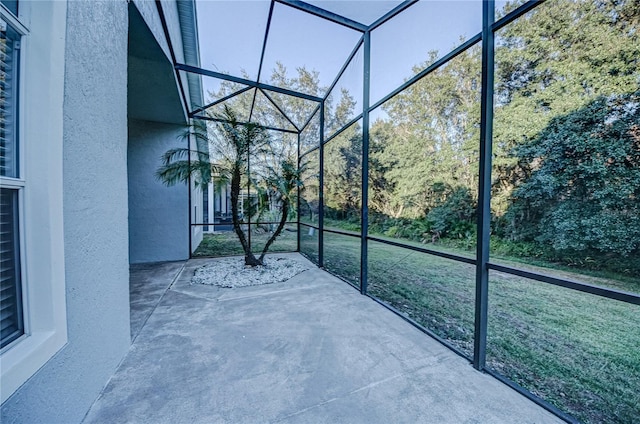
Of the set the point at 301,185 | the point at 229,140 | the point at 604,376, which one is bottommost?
the point at 604,376

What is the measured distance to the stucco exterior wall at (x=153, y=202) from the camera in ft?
20.1

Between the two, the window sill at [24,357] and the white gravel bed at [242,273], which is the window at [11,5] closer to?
the window sill at [24,357]

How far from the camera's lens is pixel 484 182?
2150 mm

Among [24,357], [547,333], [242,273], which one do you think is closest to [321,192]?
[242,273]

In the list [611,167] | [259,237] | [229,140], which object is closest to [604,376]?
[611,167]

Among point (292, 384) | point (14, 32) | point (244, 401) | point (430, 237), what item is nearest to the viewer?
point (14, 32)

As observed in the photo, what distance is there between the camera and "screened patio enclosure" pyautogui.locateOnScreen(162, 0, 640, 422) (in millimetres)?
2307

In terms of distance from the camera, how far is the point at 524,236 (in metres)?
4.77

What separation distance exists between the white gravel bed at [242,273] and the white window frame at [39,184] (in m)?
3.14

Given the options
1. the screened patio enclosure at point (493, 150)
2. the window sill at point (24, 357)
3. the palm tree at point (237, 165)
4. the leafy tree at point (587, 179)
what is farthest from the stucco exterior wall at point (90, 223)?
the leafy tree at point (587, 179)

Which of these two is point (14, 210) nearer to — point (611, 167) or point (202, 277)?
point (202, 277)

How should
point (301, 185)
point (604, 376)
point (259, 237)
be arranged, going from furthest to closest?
A: point (259, 237) → point (301, 185) → point (604, 376)

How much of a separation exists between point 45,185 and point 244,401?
1.90 metres

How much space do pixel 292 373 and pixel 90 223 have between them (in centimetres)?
201
